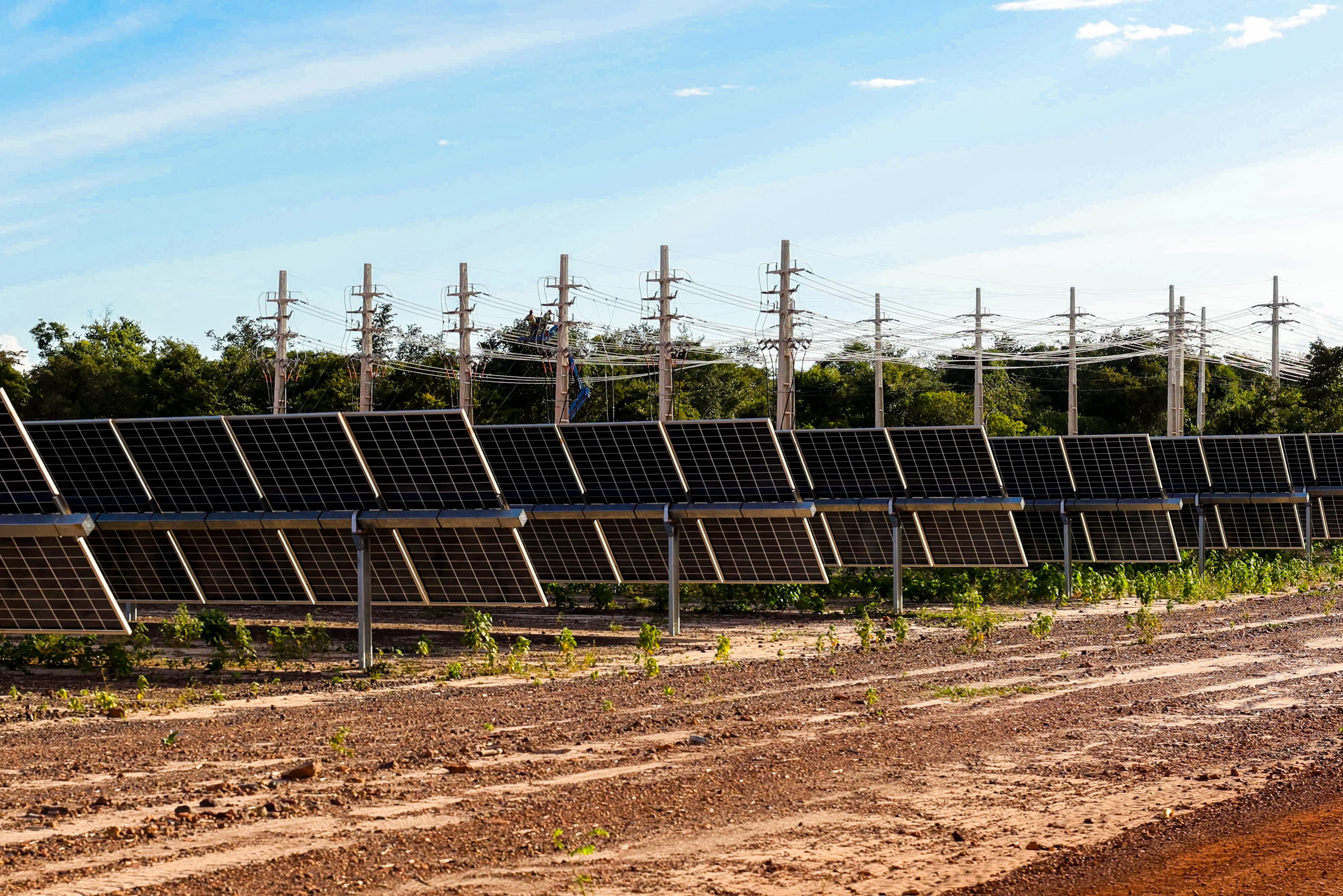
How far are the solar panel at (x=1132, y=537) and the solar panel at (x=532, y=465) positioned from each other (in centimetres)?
1750

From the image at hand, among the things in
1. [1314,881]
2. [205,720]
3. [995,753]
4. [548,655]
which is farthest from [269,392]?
[1314,881]

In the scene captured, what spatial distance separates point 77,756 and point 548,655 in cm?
1009

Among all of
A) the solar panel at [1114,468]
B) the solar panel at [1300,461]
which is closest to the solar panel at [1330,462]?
the solar panel at [1300,461]

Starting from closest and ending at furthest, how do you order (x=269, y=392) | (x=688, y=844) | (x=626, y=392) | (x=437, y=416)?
(x=688, y=844)
(x=437, y=416)
(x=269, y=392)
(x=626, y=392)

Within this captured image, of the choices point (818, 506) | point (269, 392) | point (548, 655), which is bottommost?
point (548, 655)

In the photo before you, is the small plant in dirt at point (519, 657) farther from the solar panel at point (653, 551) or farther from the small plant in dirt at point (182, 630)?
the small plant in dirt at point (182, 630)

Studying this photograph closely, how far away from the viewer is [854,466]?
30.3 meters

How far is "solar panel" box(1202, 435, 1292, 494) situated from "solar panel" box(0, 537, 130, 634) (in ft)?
111

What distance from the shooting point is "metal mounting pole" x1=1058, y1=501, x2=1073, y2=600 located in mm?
34125

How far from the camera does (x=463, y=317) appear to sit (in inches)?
2127

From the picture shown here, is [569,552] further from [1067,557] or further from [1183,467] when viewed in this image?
[1183,467]

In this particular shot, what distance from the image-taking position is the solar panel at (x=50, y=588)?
1645 centimetres

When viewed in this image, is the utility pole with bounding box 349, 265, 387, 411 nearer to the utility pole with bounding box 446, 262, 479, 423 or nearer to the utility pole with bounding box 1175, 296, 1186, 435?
the utility pole with bounding box 446, 262, 479, 423

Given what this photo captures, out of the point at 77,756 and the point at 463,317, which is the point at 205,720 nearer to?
the point at 77,756
